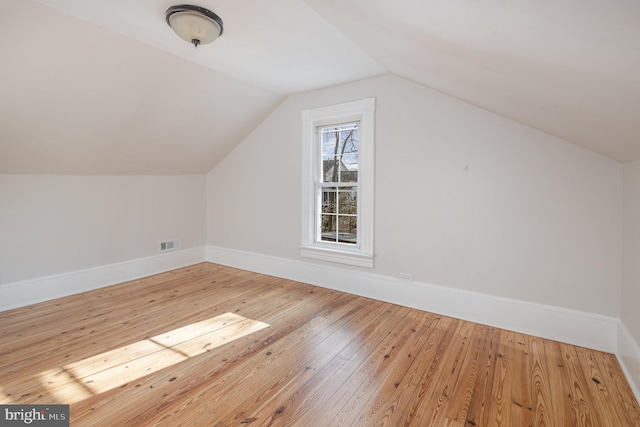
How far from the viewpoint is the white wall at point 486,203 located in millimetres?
2463

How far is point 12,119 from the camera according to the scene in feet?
8.34

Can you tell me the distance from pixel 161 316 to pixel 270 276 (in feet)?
5.22

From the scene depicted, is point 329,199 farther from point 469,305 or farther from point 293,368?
point 293,368

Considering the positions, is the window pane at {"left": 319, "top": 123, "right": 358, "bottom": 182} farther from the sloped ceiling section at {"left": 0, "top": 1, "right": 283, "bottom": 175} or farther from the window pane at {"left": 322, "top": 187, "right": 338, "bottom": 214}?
the sloped ceiling section at {"left": 0, "top": 1, "right": 283, "bottom": 175}

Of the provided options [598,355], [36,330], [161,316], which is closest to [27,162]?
[36,330]

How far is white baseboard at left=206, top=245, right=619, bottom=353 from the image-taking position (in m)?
2.47

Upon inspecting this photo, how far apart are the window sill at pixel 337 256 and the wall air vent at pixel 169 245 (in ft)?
6.70

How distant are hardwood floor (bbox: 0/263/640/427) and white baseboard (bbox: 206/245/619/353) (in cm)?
12

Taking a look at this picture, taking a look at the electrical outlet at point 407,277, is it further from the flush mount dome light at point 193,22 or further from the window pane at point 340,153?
the flush mount dome light at point 193,22

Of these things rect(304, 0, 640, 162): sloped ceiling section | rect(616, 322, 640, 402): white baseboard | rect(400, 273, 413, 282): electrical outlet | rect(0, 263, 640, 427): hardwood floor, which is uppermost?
rect(304, 0, 640, 162): sloped ceiling section

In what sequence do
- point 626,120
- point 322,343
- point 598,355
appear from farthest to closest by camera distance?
point 322,343
point 598,355
point 626,120

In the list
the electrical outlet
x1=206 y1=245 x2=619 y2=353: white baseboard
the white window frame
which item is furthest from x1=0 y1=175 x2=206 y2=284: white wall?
the electrical outlet

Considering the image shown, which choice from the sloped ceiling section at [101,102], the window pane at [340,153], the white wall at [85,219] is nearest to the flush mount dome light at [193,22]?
the sloped ceiling section at [101,102]

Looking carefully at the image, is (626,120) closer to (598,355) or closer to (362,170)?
(598,355)
